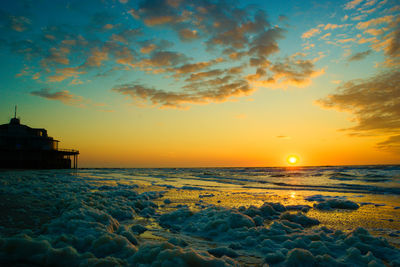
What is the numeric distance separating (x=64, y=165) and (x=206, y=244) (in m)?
67.0

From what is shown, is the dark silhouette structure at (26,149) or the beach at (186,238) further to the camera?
the dark silhouette structure at (26,149)

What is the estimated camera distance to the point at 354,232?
16.4 feet

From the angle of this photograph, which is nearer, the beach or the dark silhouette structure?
the beach

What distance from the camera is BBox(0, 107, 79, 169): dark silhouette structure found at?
158 feet

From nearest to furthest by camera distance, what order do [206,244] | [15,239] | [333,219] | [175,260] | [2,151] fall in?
[175,260] < [15,239] < [206,244] < [333,219] < [2,151]

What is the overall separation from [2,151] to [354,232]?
202ft

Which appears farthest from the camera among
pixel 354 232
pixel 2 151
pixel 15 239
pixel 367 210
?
pixel 2 151

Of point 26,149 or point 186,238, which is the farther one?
point 26,149

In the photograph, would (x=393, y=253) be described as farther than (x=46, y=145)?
No

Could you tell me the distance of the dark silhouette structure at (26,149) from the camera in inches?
1901

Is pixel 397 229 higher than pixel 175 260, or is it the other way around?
pixel 175 260

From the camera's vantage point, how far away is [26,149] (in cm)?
5003

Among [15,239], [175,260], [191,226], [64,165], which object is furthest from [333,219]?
[64,165]

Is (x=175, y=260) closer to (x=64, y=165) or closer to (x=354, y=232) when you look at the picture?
(x=354, y=232)
